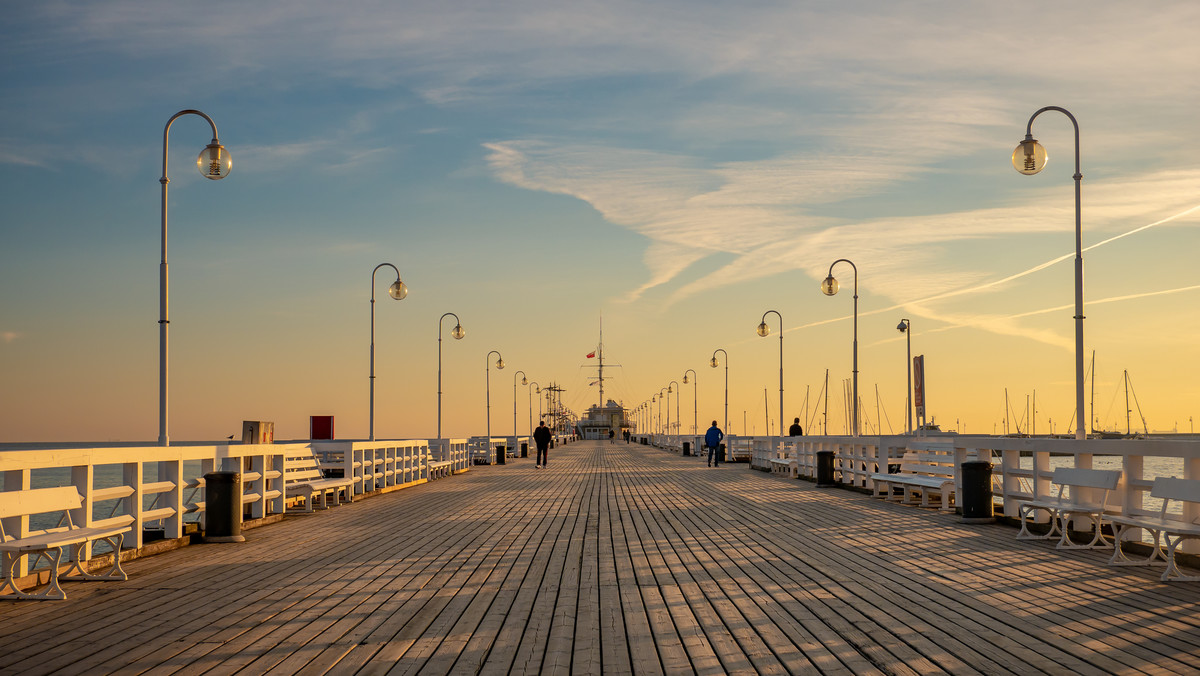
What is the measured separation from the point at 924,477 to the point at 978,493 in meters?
3.13

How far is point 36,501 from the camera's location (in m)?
7.60

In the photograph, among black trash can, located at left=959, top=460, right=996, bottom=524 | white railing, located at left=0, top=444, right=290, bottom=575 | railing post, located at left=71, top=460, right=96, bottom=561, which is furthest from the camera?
black trash can, located at left=959, top=460, right=996, bottom=524

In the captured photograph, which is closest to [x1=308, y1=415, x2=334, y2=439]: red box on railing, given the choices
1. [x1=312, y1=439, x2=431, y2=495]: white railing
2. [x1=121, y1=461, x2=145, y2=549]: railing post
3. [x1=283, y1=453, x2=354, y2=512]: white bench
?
[x1=312, y1=439, x2=431, y2=495]: white railing

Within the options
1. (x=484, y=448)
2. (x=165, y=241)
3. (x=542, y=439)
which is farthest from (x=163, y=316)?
(x=484, y=448)

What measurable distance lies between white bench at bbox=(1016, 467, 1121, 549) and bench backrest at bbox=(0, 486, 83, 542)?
9.11 m

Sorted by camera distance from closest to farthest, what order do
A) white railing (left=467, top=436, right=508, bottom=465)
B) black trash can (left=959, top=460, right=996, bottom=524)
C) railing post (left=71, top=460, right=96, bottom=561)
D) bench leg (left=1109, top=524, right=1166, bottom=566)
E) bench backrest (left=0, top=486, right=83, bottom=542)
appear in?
bench backrest (left=0, top=486, right=83, bottom=542) < railing post (left=71, top=460, right=96, bottom=561) < bench leg (left=1109, top=524, right=1166, bottom=566) < black trash can (left=959, top=460, right=996, bottom=524) < white railing (left=467, top=436, right=508, bottom=465)

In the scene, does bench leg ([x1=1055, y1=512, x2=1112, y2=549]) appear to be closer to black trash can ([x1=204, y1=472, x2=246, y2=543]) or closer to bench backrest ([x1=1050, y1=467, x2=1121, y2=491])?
bench backrest ([x1=1050, y1=467, x2=1121, y2=491])

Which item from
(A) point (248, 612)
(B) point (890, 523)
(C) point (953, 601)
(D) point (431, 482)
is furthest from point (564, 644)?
(D) point (431, 482)

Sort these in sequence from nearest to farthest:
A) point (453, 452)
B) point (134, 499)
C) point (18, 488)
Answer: point (18, 488), point (134, 499), point (453, 452)

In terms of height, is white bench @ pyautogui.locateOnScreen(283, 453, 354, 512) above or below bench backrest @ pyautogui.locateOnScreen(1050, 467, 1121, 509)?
below

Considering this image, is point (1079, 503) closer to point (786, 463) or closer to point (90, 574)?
point (90, 574)

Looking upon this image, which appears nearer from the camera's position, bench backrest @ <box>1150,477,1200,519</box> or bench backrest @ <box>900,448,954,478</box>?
bench backrest @ <box>1150,477,1200,519</box>

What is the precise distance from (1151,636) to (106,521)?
325 inches

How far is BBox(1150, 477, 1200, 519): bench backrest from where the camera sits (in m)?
7.93
